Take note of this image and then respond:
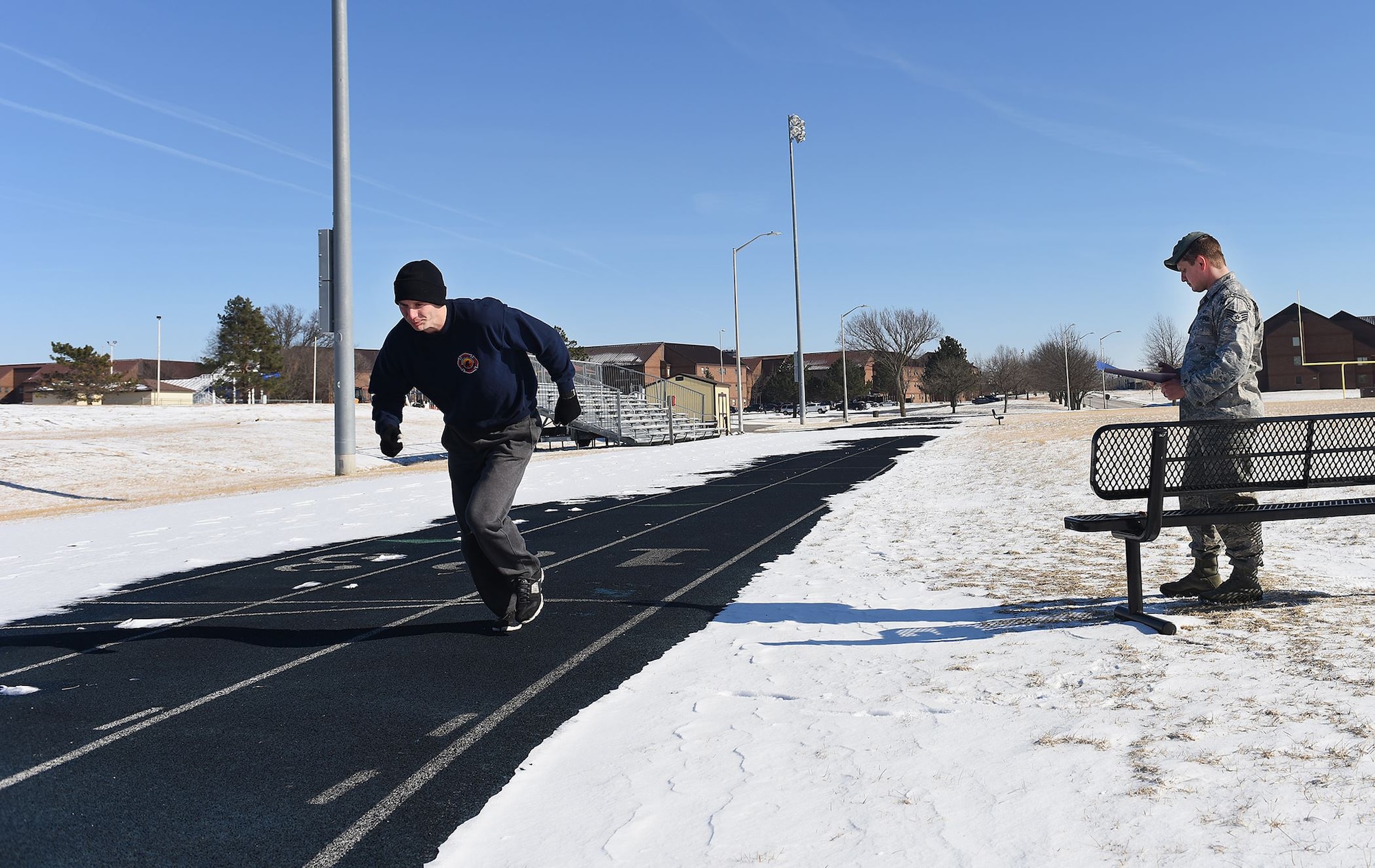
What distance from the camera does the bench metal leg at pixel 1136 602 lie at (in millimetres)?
4613

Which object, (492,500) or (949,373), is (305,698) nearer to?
(492,500)

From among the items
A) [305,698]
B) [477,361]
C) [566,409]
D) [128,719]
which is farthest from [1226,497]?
[128,719]

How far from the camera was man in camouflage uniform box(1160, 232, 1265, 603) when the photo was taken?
4.78 metres

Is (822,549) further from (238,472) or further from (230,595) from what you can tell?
(238,472)

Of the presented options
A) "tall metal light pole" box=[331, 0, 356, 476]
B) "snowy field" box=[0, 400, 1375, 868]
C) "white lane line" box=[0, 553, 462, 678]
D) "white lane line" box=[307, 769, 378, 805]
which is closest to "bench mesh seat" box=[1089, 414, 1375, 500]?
"snowy field" box=[0, 400, 1375, 868]

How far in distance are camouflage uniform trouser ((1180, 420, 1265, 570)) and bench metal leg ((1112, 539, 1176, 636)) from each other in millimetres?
355

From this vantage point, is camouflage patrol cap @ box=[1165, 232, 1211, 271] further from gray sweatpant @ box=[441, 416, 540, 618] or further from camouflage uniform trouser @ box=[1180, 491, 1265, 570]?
gray sweatpant @ box=[441, 416, 540, 618]

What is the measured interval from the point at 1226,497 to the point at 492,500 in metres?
3.61

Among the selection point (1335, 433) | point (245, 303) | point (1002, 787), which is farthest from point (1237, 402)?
point (245, 303)

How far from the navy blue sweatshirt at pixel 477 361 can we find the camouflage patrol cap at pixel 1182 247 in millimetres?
3105

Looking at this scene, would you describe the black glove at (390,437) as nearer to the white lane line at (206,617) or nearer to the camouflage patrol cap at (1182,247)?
the white lane line at (206,617)

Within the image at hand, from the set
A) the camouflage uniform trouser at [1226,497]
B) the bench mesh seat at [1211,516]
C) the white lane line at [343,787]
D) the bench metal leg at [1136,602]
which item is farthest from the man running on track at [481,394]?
the camouflage uniform trouser at [1226,497]

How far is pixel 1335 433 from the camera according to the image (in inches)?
197

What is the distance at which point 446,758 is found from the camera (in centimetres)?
340
